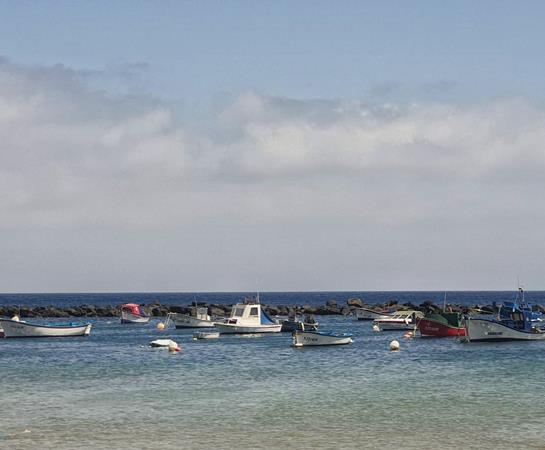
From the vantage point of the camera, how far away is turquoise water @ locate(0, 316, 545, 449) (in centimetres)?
2802

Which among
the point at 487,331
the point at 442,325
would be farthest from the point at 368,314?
the point at 487,331

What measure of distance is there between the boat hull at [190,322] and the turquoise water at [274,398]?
33.7 meters

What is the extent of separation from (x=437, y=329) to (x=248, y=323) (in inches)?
703

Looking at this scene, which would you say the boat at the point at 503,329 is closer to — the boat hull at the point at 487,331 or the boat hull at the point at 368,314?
the boat hull at the point at 487,331

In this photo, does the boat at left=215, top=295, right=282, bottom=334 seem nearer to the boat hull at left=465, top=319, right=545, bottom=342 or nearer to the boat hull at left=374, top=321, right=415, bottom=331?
the boat hull at left=374, top=321, right=415, bottom=331

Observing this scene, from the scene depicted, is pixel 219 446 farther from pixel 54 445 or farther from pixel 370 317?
pixel 370 317

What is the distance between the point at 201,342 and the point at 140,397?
1491 inches

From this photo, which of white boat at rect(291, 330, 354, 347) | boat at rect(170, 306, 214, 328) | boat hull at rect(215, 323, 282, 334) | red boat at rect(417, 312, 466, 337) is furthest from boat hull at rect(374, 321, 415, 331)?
white boat at rect(291, 330, 354, 347)

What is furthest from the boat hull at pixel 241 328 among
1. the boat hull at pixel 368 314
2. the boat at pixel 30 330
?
the boat hull at pixel 368 314

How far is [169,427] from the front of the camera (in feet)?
98.2

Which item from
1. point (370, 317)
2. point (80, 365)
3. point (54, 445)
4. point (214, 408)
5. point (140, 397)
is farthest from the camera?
point (370, 317)

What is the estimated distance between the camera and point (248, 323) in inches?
3258

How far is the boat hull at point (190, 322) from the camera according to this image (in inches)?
3932

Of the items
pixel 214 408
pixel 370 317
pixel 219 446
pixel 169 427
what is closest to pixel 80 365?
pixel 214 408
